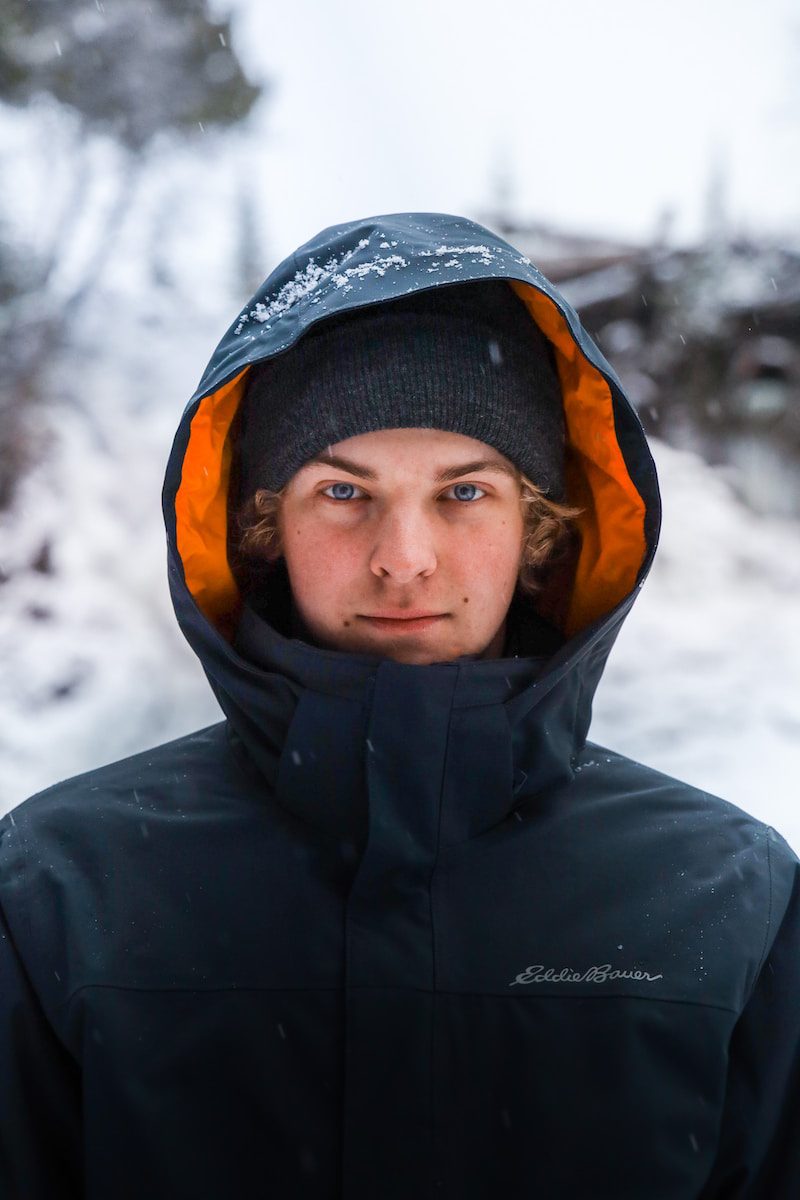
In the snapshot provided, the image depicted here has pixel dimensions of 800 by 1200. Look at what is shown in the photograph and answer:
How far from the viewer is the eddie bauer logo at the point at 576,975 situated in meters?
1.32

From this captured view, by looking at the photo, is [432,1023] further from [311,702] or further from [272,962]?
[311,702]

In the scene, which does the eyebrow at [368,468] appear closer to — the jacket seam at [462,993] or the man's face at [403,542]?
the man's face at [403,542]

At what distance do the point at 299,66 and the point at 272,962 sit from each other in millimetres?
11302

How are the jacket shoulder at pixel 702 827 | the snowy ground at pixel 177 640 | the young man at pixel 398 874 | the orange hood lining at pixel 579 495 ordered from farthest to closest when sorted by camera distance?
the snowy ground at pixel 177 640 < the orange hood lining at pixel 579 495 < the jacket shoulder at pixel 702 827 < the young man at pixel 398 874

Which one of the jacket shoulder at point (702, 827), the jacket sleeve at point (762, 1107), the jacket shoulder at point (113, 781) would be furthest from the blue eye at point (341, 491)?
the jacket sleeve at point (762, 1107)

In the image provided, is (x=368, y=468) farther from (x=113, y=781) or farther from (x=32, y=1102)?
(x=32, y=1102)

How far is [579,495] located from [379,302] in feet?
2.04

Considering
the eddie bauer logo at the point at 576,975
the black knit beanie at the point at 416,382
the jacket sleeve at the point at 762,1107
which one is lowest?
the jacket sleeve at the point at 762,1107

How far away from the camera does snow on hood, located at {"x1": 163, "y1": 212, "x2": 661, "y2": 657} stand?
146 cm

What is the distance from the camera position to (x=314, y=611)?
4.95 ft

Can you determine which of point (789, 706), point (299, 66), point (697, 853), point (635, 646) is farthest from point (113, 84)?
point (697, 853)

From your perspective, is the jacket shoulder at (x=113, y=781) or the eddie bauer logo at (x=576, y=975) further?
the jacket shoulder at (x=113, y=781)

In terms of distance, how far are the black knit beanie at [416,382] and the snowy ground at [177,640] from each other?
2.31 m

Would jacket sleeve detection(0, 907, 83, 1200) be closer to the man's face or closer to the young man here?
the young man
